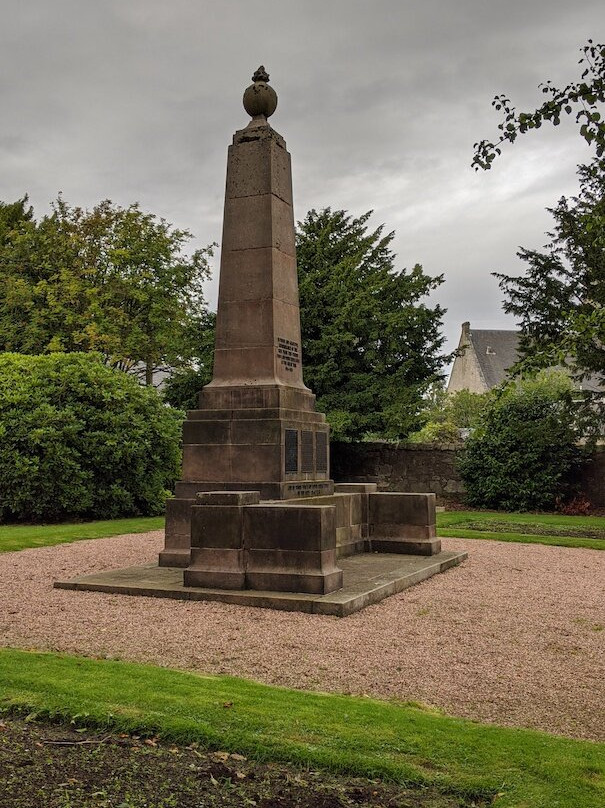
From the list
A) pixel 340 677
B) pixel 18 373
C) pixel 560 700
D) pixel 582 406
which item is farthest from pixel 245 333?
pixel 582 406

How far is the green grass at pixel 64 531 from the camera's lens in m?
13.0

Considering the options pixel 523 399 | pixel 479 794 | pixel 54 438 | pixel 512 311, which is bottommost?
pixel 479 794

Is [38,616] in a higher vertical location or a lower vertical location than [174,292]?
lower

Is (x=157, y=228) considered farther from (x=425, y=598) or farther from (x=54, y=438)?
(x=425, y=598)

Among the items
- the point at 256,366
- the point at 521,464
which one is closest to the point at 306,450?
the point at 256,366

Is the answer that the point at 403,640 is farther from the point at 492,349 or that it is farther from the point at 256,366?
the point at 492,349

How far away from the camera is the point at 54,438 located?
640 inches

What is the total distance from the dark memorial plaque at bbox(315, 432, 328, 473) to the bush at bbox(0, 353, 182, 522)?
7427 millimetres

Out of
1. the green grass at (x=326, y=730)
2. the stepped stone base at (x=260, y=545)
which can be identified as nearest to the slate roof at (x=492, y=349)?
the stepped stone base at (x=260, y=545)

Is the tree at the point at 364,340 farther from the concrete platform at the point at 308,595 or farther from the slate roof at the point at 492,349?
the slate roof at the point at 492,349

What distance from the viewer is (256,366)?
1002 cm

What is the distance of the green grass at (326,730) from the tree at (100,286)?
21797 mm

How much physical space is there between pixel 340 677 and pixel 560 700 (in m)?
1.42

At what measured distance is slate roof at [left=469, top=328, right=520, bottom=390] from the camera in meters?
53.5
